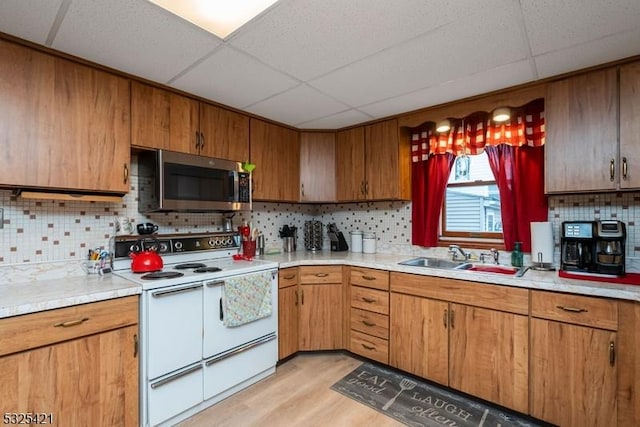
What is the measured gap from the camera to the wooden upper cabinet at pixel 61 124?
1.60m

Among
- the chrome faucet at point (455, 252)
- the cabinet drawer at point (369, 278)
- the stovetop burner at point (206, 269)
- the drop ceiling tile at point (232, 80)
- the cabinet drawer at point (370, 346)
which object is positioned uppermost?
the drop ceiling tile at point (232, 80)

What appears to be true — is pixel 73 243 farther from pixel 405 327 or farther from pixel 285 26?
pixel 405 327

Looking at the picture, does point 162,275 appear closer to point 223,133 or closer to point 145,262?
point 145,262

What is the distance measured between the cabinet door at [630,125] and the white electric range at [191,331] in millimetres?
2397

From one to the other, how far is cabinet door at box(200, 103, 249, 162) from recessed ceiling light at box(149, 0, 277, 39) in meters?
0.98

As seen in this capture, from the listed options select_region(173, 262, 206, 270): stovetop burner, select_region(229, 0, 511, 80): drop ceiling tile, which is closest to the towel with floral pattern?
select_region(173, 262, 206, 270): stovetop burner

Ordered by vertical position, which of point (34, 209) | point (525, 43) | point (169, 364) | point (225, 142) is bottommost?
point (169, 364)

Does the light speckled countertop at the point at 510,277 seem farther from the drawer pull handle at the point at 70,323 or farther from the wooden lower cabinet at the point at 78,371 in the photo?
the drawer pull handle at the point at 70,323

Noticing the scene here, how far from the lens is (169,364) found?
1.85m

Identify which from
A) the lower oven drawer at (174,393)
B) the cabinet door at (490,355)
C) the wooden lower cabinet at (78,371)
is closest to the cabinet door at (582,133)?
the cabinet door at (490,355)

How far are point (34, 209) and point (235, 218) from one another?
1444 millimetres

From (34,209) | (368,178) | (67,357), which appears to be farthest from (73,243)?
(368,178)

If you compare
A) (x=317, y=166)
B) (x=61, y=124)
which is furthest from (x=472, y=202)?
(x=61, y=124)

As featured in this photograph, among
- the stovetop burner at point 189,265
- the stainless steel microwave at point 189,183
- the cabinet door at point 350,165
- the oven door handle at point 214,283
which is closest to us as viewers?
the oven door handle at point 214,283
